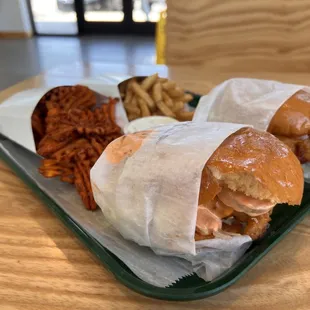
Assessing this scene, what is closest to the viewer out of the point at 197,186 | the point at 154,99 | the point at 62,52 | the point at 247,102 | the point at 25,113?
the point at 197,186

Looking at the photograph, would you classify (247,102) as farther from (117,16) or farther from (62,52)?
(117,16)

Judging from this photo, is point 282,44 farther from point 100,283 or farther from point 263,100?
point 100,283

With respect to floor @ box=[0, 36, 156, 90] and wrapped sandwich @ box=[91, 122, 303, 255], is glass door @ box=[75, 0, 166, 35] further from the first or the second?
wrapped sandwich @ box=[91, 122, 303, 255]

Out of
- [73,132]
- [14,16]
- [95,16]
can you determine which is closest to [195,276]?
[73,132]

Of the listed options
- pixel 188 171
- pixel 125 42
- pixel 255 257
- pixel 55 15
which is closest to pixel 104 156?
pixel 188 171

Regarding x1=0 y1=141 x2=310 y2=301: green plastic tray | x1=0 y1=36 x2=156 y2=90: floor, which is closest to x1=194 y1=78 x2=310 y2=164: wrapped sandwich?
x1=0 y1=141 x2=310 y2=301: green plastic tray

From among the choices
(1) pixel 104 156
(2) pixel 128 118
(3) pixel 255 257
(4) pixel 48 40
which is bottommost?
(4) pixel 48 40
